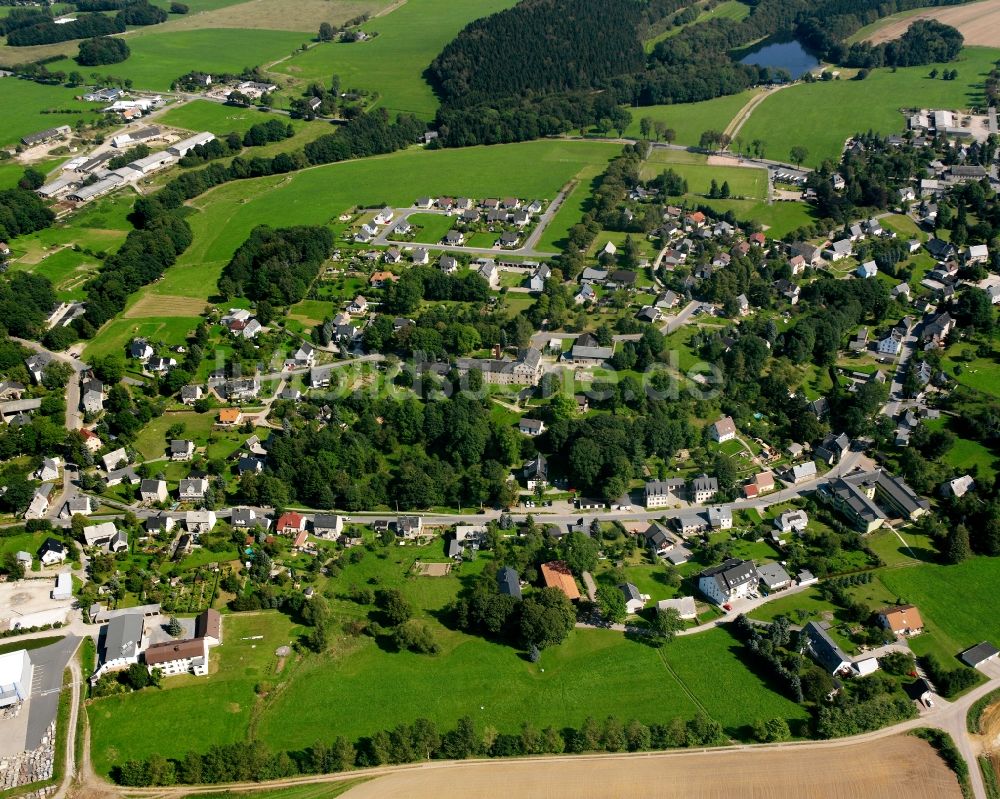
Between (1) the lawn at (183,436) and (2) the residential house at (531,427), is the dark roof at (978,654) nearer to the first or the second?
(2) the residential house at (531,427)

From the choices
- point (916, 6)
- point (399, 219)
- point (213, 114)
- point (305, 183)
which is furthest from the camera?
point (916, 6)

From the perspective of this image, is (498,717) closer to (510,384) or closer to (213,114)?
(510,384)

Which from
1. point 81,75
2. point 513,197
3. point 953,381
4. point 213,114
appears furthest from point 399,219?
point 81,75

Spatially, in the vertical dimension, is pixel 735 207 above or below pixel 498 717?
above

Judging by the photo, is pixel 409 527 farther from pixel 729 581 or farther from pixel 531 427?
pixel 729 581

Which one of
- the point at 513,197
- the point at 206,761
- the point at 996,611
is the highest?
the point at 513,197

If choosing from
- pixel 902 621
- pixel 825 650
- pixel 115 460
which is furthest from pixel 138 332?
pixel 902 621

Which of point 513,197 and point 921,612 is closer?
point 921,612
